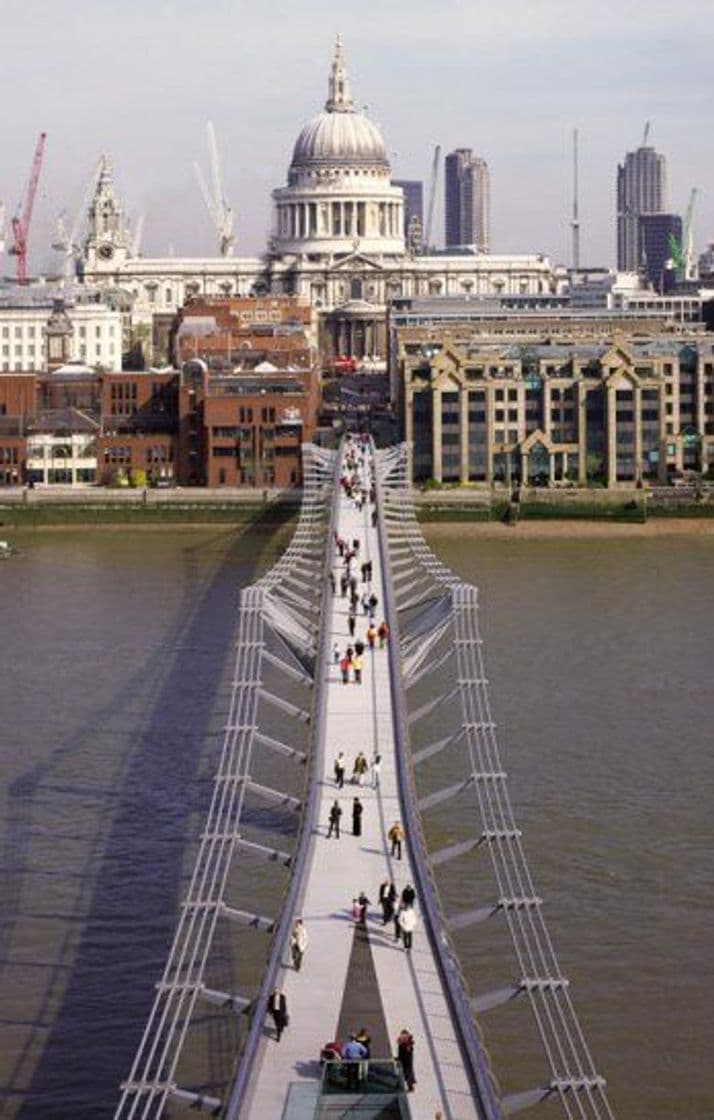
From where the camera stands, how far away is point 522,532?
3688 centimetres

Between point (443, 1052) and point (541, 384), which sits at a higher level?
point (541, 384)

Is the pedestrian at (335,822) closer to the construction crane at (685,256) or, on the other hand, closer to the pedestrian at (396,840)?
the pedestrian at (396,840)

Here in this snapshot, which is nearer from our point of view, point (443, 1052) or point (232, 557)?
point (443, 1052)

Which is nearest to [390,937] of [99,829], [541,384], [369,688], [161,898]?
[161,898]

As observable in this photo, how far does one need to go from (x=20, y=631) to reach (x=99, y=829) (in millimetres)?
9815

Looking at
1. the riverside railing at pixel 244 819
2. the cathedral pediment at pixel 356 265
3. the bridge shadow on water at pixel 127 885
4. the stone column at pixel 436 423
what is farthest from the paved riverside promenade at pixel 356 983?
the cathedral pediment at pixel 356 265

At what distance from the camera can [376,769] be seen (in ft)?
44.5

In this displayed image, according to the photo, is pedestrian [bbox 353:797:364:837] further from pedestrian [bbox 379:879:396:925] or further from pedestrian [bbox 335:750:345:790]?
pedestrian [bbox 379:879:396:925]

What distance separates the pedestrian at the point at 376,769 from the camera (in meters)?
13.4

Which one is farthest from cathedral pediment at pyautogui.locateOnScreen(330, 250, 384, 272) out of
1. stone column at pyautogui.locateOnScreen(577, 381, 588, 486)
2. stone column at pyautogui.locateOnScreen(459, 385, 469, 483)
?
stone column at pyautogui.locateOnScreen(577, 381, 588, 486)

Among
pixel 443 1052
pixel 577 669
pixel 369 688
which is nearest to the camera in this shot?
pixel 443 1052

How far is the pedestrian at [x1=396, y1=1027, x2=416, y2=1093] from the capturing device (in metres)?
9.01

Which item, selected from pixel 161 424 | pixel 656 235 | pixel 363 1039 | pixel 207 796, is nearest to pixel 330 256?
pixel 161 424

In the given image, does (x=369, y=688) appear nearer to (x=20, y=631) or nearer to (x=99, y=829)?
(x=99, y=829)
